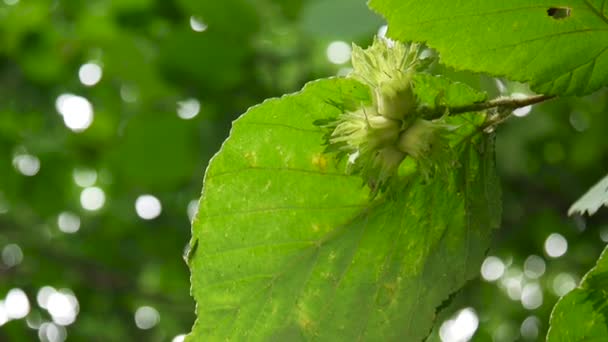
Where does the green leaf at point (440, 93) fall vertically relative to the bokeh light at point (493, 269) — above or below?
above

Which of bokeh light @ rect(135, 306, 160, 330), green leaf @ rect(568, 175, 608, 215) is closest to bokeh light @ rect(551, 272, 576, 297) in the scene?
bokeh light @ rect(135, 306, 160, 330)

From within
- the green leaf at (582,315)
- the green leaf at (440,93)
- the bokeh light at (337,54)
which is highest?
the bokeh light at (337,54)

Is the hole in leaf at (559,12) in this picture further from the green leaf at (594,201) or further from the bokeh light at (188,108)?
the bokeh light at (188,108)

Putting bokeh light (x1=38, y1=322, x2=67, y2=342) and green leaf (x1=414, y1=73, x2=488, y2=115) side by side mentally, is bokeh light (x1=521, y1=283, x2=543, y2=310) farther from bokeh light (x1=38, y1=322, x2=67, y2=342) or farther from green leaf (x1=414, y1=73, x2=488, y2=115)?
green leaf (x1=414, y1=73, x2=488, y2=115)

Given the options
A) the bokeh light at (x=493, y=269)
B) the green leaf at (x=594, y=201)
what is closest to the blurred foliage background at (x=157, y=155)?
the bokeh light at (x=493, y=269)

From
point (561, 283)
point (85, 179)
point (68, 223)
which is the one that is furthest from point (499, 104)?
point (85, 179)

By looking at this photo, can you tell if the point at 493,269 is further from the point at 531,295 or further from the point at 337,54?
the point at 337,54
